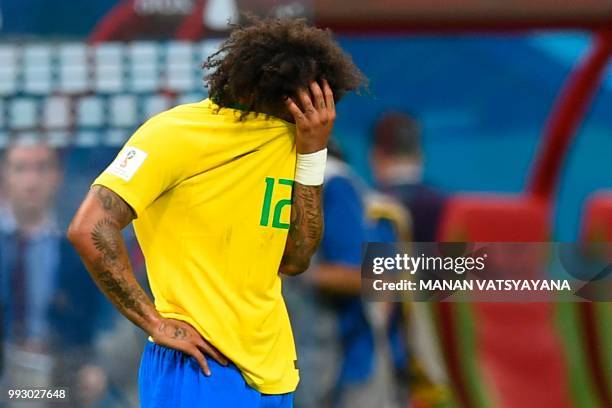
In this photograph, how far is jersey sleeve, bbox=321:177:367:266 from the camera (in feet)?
15.9

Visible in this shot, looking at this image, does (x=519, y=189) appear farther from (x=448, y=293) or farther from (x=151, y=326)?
(x=151, y=326)

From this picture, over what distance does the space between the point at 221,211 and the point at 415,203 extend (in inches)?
91.1

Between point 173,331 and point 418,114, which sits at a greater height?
point 418,114

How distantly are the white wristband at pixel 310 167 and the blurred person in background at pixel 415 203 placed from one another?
6.45ft

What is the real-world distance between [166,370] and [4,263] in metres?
2.22

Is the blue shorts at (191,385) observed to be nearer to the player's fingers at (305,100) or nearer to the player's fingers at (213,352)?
the player's fingers at (213,352)

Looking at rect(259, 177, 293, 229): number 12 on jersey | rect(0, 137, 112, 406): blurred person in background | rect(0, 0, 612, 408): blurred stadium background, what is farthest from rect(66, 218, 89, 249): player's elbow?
rect(0, 137, 112, 406): blurred person in background

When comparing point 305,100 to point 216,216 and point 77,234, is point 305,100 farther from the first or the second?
point 77,234

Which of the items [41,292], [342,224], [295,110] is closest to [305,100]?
[295,110]

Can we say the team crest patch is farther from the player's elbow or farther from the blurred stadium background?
the blurred stadium background

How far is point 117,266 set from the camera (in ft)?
9.17

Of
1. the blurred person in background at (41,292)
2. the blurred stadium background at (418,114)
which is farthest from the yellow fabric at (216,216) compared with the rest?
the blurred person in background at (41,292)

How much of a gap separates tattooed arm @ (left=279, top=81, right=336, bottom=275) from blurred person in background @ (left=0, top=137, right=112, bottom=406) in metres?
2.01

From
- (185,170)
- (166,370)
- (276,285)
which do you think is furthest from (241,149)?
(166,370)
